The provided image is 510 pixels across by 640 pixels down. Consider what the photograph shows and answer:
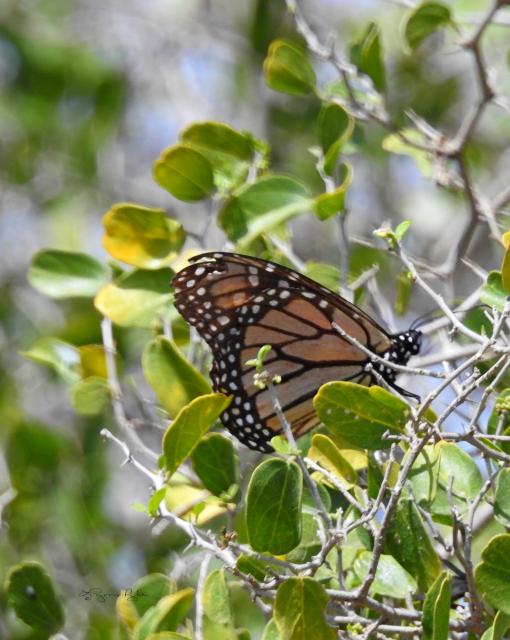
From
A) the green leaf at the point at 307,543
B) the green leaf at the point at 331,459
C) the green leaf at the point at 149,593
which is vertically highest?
the green leaf at the point at 331,459

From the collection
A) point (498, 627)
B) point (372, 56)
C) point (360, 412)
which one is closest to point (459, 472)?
point (360, 412)

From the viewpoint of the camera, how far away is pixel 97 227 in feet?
15.5

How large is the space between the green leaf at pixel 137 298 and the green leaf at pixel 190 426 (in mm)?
477

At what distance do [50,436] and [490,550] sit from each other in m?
1.52

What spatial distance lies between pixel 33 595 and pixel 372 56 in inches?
51.2

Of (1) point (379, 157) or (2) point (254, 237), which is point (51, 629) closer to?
(2) point (254, 237)

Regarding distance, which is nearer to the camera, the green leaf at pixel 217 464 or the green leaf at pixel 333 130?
the green leaf at pixel 217 464

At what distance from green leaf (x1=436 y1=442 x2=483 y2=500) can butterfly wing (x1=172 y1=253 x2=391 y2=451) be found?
17.6 inches

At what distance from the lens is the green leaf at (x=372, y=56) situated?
7.55 ft

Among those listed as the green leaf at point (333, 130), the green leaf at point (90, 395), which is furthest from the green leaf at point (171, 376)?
the green leaf at point (333, 130)

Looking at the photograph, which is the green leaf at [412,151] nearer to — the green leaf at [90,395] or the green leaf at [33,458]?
the green leaf at [90,395]

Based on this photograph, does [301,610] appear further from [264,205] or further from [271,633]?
[264,205]

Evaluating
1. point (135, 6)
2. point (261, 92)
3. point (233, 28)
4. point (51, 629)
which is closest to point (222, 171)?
point (51, 629)

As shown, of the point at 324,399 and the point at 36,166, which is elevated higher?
the point at 324,399
